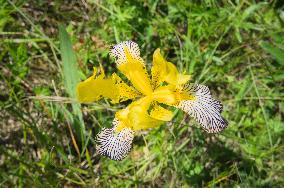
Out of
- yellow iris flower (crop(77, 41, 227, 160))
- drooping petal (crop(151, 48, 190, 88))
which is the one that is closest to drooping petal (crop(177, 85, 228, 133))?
yellow iris flower (crop(77, 41, 227, 160))

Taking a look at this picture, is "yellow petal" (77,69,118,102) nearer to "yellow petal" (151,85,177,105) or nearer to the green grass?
"yellow petal" (151,85,177,105)

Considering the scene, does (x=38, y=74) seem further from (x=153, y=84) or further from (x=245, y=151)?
(x=245, y=151)

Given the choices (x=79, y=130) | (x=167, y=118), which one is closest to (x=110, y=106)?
(x=79, y=130)

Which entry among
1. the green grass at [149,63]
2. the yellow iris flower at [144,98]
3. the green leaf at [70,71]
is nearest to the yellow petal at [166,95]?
the yellow iris flower at [144,98]

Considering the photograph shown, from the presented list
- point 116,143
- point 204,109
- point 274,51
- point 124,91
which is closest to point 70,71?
point 124,91

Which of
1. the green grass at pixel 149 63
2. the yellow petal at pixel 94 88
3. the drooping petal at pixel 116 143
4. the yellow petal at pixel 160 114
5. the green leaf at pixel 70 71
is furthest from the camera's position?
the green grass at pixel 149 63

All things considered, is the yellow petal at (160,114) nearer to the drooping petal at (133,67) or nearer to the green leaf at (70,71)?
the drooping petal at (133,67)

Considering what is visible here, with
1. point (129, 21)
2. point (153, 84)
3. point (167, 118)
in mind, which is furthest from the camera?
point (129, 21)

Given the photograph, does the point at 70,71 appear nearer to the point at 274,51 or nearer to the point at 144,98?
the point at 144,98
